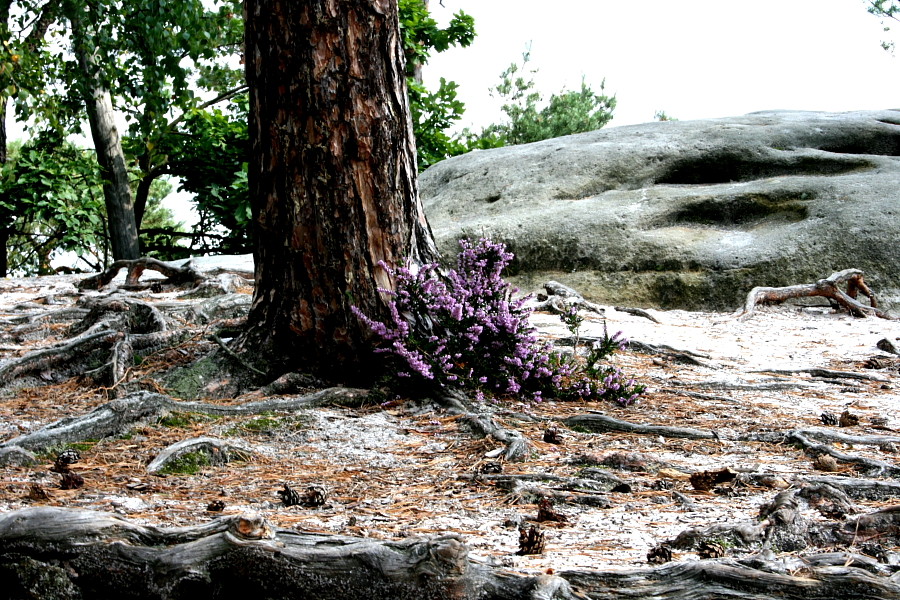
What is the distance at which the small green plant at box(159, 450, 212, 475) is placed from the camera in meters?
3.14

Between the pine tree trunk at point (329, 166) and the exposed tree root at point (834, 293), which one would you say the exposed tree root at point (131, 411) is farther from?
the exposed tree root at point (834, 293)

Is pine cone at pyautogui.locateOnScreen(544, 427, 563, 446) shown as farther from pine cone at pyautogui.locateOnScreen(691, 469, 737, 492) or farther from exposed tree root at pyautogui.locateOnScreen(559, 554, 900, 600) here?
exposed tree root at pyautogui.locateOnScreen(559, 554, 900, 600)

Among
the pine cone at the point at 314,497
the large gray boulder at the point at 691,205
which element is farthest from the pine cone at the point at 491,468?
the large gray boulder at the point at 691,205

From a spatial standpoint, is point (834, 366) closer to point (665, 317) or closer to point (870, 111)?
point (665, 317)

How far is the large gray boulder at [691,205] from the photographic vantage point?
9.42 metres

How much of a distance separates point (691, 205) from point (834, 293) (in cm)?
234

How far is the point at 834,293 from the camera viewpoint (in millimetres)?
8773

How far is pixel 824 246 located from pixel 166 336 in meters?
7.56

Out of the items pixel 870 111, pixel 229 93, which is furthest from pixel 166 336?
pixel 870 111

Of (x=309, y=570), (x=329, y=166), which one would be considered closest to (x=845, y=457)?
(x=309, y=570)

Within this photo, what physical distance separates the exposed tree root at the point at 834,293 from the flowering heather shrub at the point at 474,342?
460cm

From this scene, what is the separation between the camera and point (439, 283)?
4492 millimetres

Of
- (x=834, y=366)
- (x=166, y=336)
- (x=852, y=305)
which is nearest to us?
(x=166, y=336)

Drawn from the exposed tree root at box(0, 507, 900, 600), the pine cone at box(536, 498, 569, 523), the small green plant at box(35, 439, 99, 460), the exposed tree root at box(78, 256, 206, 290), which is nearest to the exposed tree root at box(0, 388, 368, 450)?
the small green plant at box(35, 439, 99, 460)
